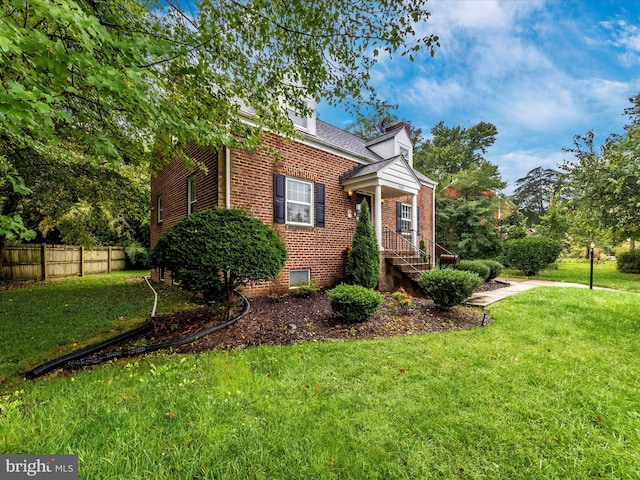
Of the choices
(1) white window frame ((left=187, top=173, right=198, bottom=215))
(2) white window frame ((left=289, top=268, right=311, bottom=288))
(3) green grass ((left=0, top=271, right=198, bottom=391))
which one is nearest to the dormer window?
(1) white window frame ((left=187, top=173, right=198, bottom=215))

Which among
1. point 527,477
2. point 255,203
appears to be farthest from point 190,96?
point 527,477

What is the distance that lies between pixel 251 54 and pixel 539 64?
9.28 m

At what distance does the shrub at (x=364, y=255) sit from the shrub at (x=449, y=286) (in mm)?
1810

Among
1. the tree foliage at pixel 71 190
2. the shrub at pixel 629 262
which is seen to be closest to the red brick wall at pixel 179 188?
the tree foliage at pixel 71 190

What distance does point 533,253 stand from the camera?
42.1 ft

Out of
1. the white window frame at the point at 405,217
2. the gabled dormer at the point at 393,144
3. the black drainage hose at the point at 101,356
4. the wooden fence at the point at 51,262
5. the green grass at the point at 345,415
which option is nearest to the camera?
the green grass at the point at 345,415

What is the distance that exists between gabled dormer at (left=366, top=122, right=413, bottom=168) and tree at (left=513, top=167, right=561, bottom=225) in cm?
3315

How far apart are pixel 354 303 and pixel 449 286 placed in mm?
2225

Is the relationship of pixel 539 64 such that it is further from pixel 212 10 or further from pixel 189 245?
pixel 189 245

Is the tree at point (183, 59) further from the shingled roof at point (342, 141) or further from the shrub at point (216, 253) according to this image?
the shingled roof at point (342, 141)

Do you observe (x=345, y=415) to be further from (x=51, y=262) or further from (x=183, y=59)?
(x=51, y=262)

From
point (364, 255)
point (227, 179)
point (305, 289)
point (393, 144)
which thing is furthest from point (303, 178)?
point (393, 144)

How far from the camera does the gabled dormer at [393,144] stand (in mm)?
11234

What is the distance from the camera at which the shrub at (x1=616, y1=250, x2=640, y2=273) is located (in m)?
14.5
